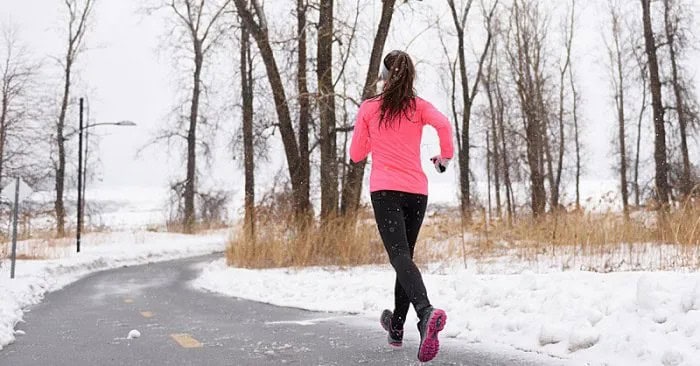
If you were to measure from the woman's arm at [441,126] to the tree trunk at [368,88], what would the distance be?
35.8ft

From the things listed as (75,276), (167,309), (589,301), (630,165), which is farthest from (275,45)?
(630,165)

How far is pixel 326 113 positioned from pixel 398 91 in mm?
12196

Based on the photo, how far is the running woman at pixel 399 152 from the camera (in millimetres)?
4215

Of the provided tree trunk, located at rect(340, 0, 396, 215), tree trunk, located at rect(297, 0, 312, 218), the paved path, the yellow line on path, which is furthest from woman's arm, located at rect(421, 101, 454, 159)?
tree trunk, located at rect(297, 0, 312, 218)

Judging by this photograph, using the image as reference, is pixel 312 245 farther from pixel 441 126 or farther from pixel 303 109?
pixel 441 126

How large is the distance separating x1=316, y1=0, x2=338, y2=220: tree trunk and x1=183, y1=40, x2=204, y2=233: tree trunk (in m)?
20.7

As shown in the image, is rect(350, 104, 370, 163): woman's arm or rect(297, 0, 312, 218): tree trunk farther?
rect(297, 0, 312, 218): tree trunk

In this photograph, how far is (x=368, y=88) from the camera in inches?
620

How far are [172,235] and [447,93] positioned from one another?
19227mm

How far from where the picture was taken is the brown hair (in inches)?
169

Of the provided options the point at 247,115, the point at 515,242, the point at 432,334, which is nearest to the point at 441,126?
the point at 432,334

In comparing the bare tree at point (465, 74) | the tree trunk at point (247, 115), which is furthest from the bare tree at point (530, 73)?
the tree trunk at point (247, 115)

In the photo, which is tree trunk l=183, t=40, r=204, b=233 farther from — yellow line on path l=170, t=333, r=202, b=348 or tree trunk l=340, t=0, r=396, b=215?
yellow line on path l=170, t=333, r=202, b=348

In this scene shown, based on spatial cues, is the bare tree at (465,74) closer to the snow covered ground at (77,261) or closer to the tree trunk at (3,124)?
the snow covered ground at (77,261)
